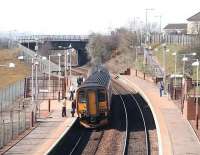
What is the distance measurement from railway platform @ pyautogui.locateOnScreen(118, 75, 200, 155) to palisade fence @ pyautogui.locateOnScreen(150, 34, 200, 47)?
13847 mm

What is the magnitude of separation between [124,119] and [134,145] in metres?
9.95

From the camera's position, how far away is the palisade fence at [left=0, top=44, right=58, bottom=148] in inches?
1303

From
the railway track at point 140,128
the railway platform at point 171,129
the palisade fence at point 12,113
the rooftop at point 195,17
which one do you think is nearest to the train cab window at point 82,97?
the railway track at point 140,128

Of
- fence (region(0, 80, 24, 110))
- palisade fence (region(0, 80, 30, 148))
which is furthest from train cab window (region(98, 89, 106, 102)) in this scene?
fence (region(0, 80, 24, 110))

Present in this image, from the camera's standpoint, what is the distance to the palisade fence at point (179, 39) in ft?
223

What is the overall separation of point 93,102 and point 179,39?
178 ft

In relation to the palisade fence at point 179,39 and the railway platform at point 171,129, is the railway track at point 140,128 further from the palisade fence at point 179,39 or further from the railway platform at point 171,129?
the palisade fence at point 179,39

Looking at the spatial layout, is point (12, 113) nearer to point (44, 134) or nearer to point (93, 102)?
point (93, 102)

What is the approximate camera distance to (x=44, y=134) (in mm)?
33250

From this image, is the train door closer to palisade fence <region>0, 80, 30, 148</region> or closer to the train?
the train

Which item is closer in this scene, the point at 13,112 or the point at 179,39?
the point at 13,112

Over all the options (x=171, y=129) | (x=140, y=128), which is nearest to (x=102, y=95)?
(x=140, y=128)

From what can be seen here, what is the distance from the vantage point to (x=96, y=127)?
3684 centimetres

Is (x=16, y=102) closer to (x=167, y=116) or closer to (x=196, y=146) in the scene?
(x=167, y=116)
